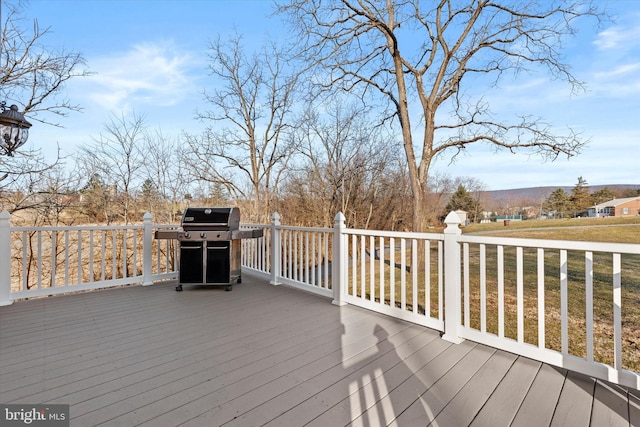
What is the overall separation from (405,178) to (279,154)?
6570 mm

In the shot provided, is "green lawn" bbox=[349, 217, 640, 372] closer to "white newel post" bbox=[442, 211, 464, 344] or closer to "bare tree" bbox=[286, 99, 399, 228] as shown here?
"white newel post" bbox=[442, 211, 464, 344]

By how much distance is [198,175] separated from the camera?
31.3 feet

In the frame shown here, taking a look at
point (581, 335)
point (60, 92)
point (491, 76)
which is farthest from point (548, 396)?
point (60, 92)

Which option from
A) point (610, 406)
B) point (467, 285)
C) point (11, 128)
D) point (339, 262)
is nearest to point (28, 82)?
point (11, 128)

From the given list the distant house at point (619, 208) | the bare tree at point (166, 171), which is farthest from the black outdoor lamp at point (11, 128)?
the distant house at point (619, 208)

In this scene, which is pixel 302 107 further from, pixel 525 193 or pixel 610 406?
pixel 525 193

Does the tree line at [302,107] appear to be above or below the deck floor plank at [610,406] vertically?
above

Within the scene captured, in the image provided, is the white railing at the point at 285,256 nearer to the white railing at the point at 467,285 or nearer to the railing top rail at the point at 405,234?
the white railing at the point at 467,285

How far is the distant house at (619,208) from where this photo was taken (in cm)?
845

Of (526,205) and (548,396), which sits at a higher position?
(526,205)

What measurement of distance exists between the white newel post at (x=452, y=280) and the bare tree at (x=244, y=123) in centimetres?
756

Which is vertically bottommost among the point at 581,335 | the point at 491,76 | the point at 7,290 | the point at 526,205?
the point at 581,335

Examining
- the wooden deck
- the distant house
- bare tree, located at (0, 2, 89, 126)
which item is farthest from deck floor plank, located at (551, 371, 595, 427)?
the distant house

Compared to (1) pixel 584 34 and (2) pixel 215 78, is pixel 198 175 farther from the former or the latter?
(1) pixel 584 34
